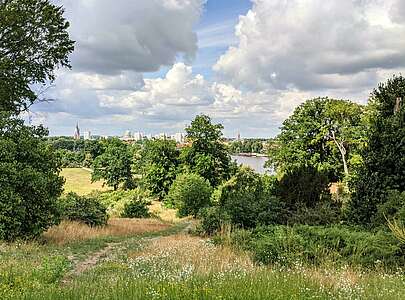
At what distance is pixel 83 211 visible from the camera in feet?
76.6

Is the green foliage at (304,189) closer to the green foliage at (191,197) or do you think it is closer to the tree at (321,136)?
the green foliage at (191,197)

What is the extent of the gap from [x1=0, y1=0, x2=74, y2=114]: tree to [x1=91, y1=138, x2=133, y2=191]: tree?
59202 millimetres

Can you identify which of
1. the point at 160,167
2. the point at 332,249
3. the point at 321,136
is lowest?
the point at 160,167

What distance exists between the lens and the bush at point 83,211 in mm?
22881

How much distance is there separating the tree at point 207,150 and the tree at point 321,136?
11.1m

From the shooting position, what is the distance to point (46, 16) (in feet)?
76.0

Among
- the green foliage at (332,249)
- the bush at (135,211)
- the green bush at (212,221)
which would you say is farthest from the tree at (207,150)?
the green foliage at (332,249)

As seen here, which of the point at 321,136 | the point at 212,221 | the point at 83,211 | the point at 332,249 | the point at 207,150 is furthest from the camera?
the point at 207,150

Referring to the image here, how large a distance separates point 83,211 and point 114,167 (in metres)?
60.4

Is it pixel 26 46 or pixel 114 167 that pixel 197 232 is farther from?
pixel 114 167

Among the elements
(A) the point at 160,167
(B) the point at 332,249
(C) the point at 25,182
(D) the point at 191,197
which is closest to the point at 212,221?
(C) the point at 25,182

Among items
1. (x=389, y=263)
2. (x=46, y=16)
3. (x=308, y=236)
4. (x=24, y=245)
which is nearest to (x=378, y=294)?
(x=389, y=263)

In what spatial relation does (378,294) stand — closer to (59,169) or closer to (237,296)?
(237,296)

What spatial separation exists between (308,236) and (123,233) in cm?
1083
